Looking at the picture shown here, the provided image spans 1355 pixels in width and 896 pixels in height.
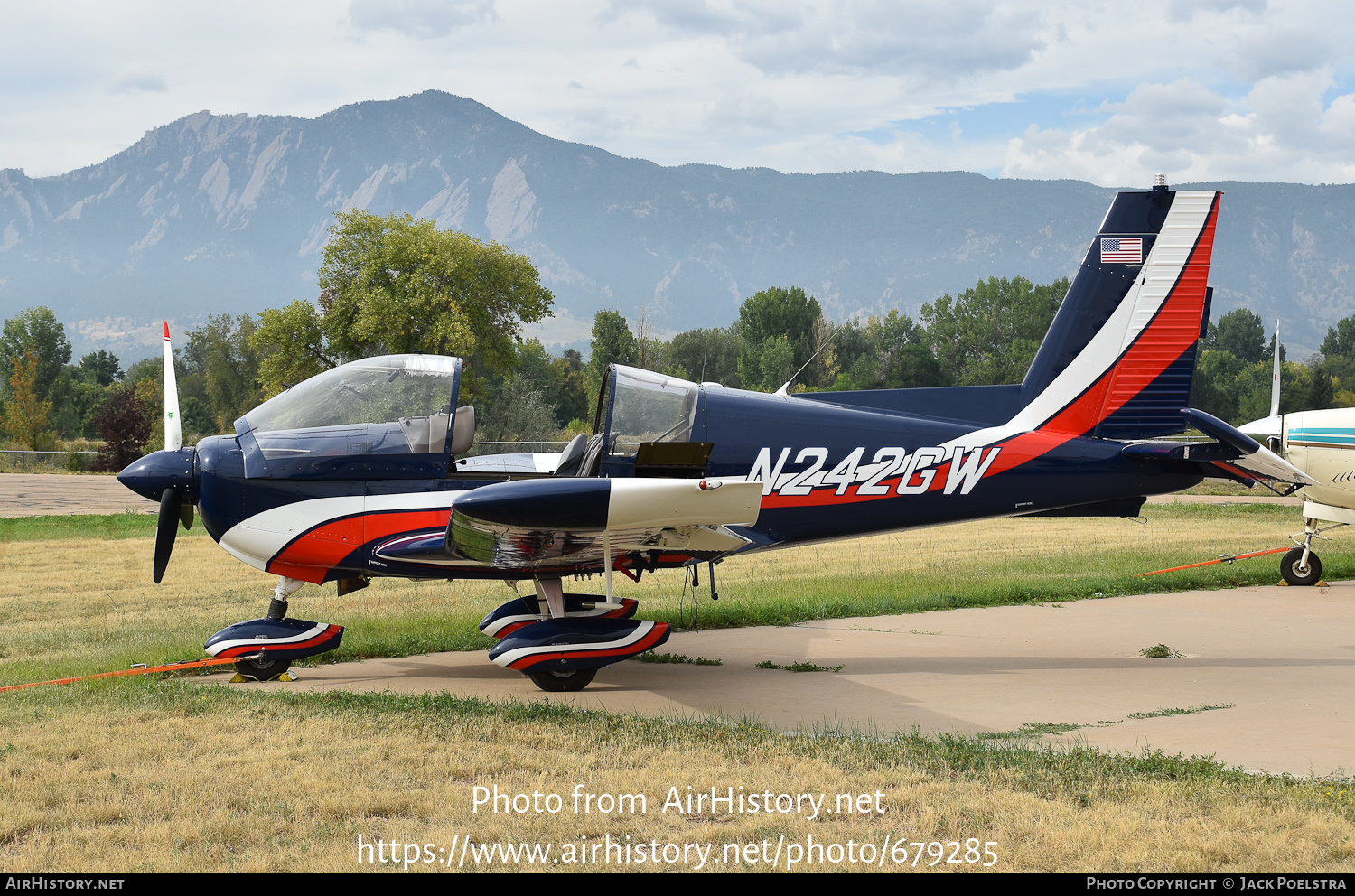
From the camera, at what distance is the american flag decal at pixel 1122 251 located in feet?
29.8

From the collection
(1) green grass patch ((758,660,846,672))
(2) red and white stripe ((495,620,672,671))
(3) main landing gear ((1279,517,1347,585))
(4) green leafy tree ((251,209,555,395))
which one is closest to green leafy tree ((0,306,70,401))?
(4) green leafy tree ((251,209,555,395))

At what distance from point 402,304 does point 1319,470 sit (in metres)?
40.3

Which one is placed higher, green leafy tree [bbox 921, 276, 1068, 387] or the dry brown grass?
green leafy tree [bbox 921, 276, 1068, 387]

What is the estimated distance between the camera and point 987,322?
119125mm

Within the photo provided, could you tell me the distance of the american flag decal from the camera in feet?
29.8

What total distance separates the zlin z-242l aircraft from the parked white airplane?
5115mm

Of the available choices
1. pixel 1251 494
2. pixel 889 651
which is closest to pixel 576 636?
pixel 889 651

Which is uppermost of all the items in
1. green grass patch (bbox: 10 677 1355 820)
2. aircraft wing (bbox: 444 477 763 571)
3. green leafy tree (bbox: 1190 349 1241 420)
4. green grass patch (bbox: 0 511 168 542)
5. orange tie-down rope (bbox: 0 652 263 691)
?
green leafy tree (bbox: 1190 349 1241 420)

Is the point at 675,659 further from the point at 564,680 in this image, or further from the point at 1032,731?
the point at 1032,731

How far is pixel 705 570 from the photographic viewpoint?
604 inches

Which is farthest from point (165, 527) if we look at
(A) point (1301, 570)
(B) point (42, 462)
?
(B) point (42, 462)

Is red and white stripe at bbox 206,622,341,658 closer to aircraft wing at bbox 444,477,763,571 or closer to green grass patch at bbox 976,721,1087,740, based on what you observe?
aircraft wing at bbox 444,477,763,571

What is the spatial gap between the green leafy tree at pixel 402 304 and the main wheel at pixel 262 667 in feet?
123

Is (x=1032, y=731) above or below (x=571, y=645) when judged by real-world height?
below
